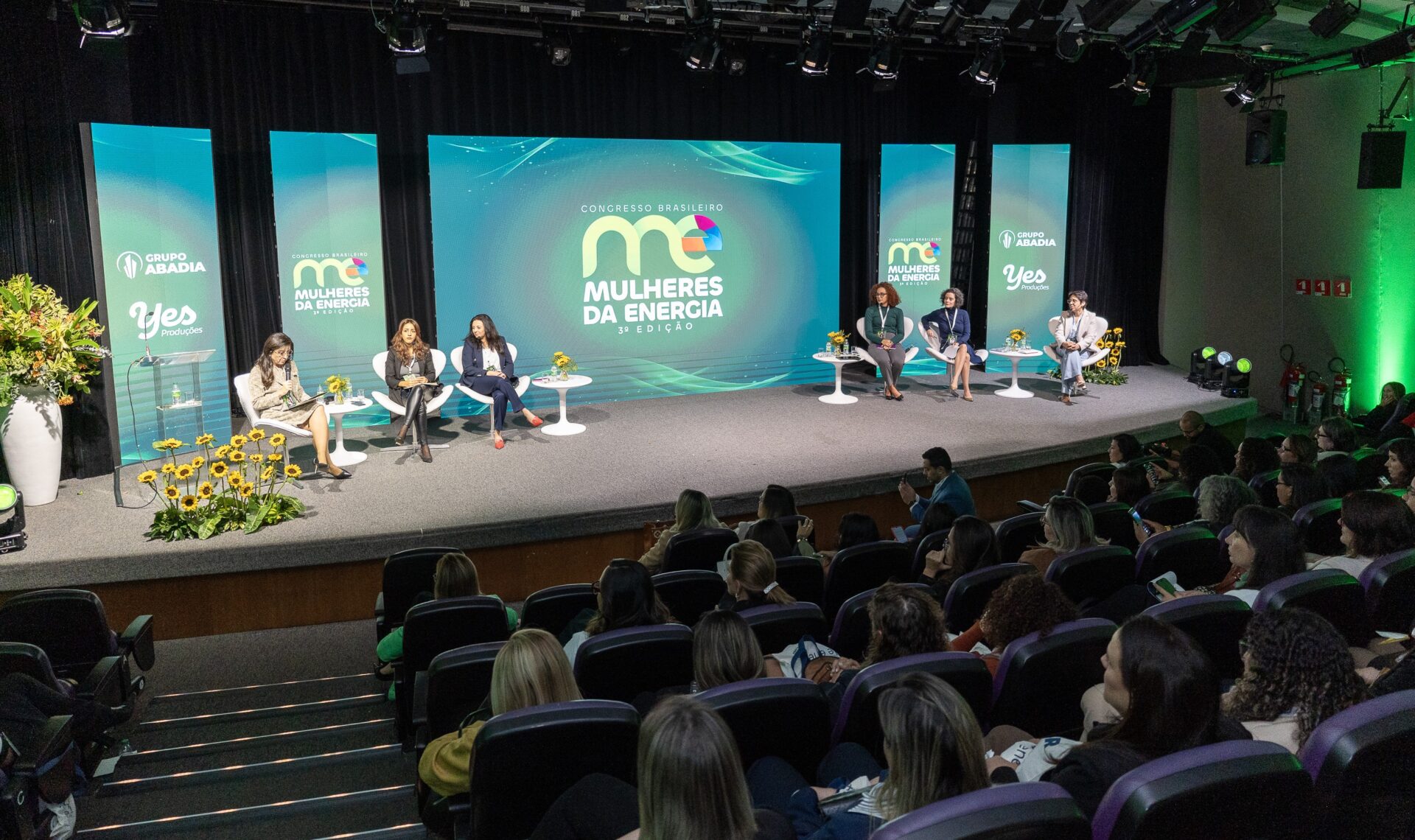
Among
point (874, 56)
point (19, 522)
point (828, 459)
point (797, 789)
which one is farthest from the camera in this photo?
point (874, 56)

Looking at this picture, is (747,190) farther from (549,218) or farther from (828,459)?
(828,459)

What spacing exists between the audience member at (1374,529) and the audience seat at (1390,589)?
224 millimetres

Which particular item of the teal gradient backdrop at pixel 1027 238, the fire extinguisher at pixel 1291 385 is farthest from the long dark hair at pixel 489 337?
the fire extinguisher at pixel 1291 385

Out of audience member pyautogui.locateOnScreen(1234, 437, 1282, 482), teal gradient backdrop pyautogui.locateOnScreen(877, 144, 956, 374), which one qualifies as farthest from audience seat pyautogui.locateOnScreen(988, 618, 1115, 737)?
teal gradient backdrop pyautogui.locateOnScreen(877, 144, 956, 374)

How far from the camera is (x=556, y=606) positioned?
417 cm

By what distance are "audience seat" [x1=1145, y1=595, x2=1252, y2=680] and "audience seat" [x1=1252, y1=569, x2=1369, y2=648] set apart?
0.12 meters

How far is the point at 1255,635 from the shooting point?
8.72 feet

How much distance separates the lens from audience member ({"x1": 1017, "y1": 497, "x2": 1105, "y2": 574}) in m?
4.45

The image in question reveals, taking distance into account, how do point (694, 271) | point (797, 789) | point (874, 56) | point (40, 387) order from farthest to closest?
point (694, 271) < point (874, 56) < point (40, 387) < point (797, 789)

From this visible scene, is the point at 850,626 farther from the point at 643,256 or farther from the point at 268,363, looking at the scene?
the point at 643,256

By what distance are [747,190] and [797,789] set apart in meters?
8.85

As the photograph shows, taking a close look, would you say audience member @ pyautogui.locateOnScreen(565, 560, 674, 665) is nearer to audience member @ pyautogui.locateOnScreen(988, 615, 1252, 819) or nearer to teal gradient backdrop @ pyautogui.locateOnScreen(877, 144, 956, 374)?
audience member @ pyautogui.locateOnScreen(988, 615, 1252, 819)

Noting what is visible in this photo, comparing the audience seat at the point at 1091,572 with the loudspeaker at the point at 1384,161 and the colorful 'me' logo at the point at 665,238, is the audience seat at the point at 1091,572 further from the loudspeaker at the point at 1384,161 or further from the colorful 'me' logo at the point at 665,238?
the loudspeaker at the point at 1384,161

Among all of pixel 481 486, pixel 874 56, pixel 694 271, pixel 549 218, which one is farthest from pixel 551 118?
pixel 481 486
